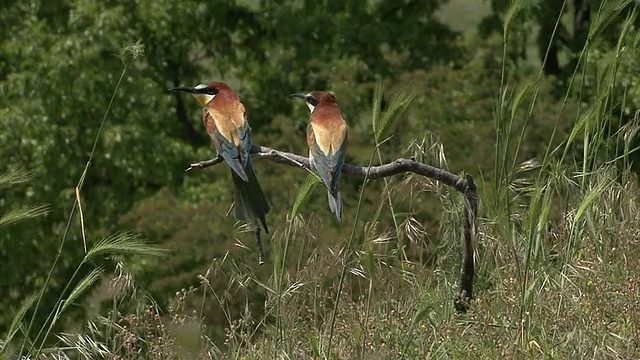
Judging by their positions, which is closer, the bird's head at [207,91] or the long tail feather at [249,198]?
the long tail feather at [249,198]

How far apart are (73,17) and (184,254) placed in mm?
2740

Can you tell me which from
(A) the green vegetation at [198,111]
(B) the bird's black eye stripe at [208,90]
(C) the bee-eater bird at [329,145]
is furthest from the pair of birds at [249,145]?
(A) the green vegetation at [198,111]

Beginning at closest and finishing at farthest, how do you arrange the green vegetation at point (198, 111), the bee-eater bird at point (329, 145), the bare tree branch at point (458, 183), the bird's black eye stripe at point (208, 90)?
the bare tree branch at point (458, 183) → the bee-eater bird at point (329, 145) → the bird's black eye stripe at point (208, 90) → the green vegetation at point (198, 111)

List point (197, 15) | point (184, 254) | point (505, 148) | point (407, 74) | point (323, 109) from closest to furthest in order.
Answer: point (505, 148) → point (323, 109) → point (184, 254) → point (407, 74) → point (197, 15)

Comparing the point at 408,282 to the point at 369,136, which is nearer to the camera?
the point at 408,282

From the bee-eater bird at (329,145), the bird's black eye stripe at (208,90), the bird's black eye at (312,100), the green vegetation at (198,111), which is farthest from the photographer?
the green vegetation at (198,111)

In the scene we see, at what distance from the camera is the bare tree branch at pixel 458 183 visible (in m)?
3.69

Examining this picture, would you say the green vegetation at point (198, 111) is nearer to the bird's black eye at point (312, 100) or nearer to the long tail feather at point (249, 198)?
the bird's black eye at point (312, 100)

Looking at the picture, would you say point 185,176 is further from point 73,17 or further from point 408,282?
point 408,282

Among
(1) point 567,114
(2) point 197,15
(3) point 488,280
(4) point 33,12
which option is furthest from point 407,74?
(3) point 488,280

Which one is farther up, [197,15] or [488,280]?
[488,280]

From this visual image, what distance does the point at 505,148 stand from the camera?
3057 millimetres

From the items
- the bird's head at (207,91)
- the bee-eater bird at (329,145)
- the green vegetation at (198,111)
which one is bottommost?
the green vegetation at (198,111)

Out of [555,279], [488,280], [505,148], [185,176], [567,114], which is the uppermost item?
[505,148]
